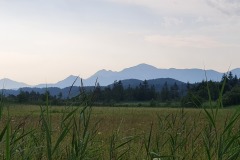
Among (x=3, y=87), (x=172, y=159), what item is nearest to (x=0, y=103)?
(x=3, y=87)

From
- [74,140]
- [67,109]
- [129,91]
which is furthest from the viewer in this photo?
[129,91]

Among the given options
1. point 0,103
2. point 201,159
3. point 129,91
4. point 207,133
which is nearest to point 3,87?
point 0,103

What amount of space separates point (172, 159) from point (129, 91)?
13024cm

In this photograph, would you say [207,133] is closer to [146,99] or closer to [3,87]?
[3,87]

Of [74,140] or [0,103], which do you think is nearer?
[0,103]

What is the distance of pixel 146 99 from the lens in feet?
443

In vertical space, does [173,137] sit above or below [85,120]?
below

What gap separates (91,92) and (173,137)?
118 cm

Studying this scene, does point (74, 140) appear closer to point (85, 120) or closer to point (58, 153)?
point (85, 120)

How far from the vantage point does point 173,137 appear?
3051 millimetres

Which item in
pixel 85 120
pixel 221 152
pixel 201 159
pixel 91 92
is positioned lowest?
pixel 201 159

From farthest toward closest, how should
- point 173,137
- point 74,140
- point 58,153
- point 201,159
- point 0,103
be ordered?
point 201,159 → point 58,153 → point 173,137 → point 74,140 → point 0,103

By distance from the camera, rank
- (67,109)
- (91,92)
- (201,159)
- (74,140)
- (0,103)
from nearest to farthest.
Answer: (0,103)
(74,140)
(91,92)
(67,109)
(201,159)

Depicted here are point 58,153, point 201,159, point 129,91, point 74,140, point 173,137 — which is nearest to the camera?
point 74,140
